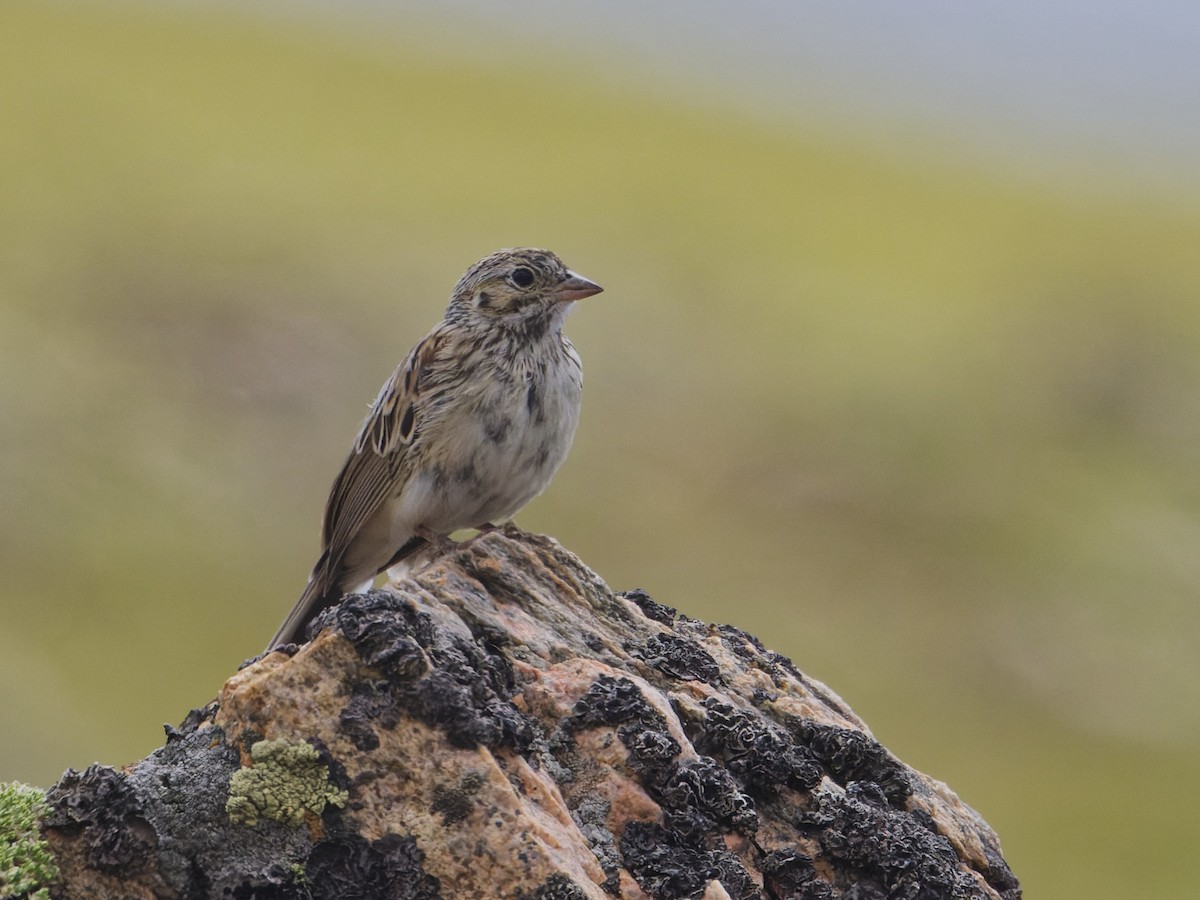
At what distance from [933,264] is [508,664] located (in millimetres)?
24151

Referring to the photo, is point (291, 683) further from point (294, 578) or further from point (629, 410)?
point (629, 410)

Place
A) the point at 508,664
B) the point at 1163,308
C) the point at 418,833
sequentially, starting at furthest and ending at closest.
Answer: the point at 1163,308 < the point at 508,664 < the point at 418,833

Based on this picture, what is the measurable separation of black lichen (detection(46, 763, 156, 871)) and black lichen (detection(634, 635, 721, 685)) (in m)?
2.08

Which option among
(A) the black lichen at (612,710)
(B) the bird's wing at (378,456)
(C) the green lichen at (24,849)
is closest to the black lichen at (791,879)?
(A) the black lichen at (612,710)

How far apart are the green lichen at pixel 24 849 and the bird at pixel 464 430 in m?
2.39

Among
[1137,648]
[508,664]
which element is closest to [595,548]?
[1137,648]

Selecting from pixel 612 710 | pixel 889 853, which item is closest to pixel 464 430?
pixel 612 710

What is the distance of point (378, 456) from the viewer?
7828mm

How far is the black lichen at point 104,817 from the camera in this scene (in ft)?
14.7

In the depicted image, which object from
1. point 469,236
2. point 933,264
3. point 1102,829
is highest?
point 933,264

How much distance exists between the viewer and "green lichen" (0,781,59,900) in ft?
14.4

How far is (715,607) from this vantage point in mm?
18609

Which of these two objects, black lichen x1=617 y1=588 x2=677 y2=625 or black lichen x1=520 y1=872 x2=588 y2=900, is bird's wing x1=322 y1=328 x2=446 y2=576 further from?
black lichen x1=520 y1=872 x2=588 y2=900

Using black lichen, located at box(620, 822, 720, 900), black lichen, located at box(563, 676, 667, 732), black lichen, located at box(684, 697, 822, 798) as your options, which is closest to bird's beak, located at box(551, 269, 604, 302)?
black lichen, located at box(684, 697, 822, 798)
